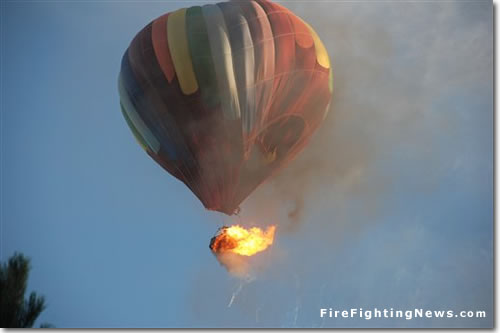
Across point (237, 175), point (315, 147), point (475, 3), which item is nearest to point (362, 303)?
point (237, 175)

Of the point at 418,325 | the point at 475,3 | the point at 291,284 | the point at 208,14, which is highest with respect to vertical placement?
the point at 475,3

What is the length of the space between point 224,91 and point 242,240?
8.41ft

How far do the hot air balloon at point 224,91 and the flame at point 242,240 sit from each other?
457 mm

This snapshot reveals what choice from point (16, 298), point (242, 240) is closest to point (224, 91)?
point (242, 240)

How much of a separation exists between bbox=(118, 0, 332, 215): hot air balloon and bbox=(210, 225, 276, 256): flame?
457 millimetres

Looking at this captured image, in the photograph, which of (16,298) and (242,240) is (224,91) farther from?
(16,298)

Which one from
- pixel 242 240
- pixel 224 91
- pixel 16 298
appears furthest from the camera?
pixel 242 240

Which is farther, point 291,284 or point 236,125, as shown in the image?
point 291,284

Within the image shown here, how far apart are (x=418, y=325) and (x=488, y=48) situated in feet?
13.8

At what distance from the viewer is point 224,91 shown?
37.9ft

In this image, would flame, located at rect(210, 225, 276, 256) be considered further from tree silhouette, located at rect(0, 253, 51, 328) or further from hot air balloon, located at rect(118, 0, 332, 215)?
tree silhouette, located at rect(0, 253, 51, 328)

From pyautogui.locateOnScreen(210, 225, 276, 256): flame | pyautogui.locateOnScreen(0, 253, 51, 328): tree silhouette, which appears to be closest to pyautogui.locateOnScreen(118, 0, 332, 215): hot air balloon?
pyautogui.locateOnScreen(210, 225, 276, 256): flame

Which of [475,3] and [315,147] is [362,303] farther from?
[475,3]

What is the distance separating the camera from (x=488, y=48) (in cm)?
1147
